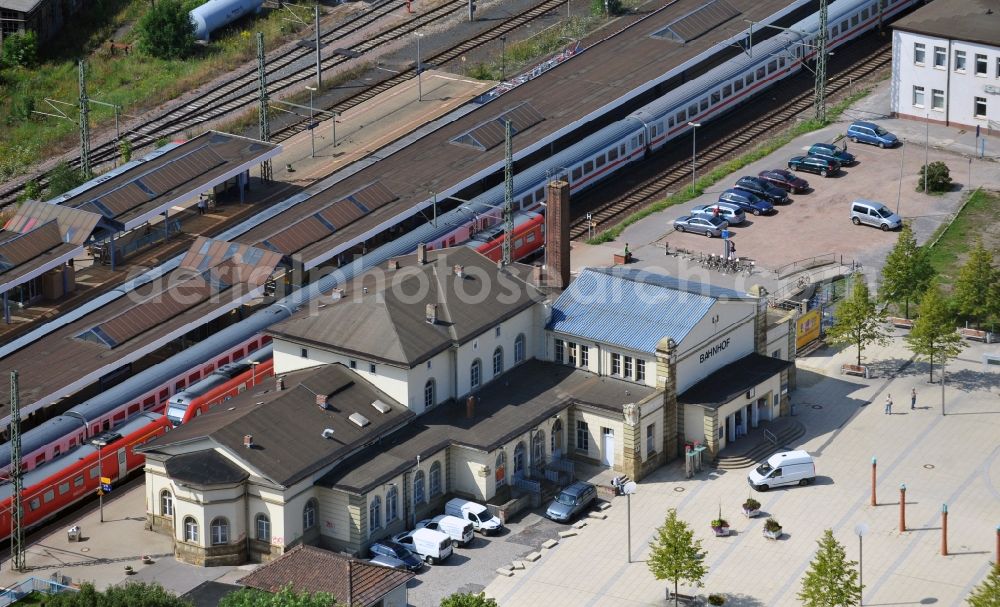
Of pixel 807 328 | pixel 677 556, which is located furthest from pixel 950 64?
pixel 677 556

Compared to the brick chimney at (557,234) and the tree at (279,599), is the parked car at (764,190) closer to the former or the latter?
the brick chimney at (557,234)

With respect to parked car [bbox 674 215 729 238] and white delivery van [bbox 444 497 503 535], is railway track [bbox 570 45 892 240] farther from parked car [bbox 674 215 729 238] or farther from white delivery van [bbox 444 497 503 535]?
white delivery van [bbox 444 497 503 535]

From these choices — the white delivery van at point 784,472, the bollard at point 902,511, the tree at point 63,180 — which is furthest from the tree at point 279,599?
the tree at point 63,180

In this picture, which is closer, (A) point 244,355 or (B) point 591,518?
(B) point 591,518

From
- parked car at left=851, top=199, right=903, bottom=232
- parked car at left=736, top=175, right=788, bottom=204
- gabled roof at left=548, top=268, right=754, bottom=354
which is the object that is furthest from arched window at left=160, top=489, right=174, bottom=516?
parked car at left=851, top=199, right=903, bottom=232

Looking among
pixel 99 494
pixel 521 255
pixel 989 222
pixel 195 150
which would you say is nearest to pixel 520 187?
pixel 521 255

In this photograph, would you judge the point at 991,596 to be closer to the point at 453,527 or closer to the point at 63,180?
the point at 453,527

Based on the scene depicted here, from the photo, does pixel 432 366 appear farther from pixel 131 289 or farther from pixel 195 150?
pixel 195 150
